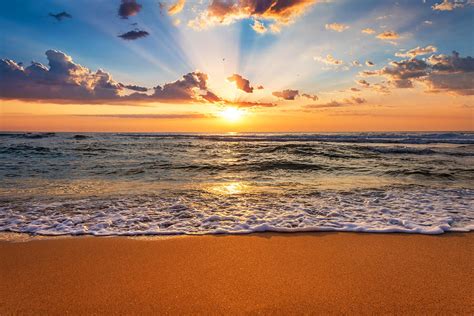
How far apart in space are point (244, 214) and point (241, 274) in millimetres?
2456

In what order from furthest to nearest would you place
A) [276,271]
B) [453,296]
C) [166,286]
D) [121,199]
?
[121,199] < [276,271] < [166,286] < [453,296]

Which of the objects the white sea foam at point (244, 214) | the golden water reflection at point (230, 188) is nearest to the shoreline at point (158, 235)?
the white sea foam at point (244, 214)

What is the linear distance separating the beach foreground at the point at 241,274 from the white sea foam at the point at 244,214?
0.43 m

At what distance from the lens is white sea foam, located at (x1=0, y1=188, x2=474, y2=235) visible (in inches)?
193

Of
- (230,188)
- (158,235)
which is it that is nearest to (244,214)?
(158,235)

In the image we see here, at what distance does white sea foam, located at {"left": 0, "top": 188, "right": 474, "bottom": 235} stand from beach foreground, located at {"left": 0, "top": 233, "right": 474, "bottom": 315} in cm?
43

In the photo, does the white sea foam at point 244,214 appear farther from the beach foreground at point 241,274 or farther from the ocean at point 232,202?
the beach foreground at point 241,274

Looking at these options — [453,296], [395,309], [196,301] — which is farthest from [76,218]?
[453,296]

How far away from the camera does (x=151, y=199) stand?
707 centimetres

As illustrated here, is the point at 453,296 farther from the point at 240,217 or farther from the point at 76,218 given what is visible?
the point at 76,218

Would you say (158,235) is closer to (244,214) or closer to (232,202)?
(244,214)

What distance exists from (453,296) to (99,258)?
13.0 feet

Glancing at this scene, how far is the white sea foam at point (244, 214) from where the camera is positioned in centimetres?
490

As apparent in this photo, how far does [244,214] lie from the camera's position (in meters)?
5.77
